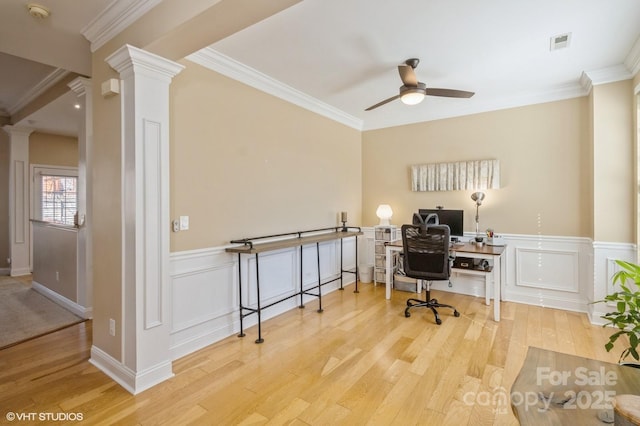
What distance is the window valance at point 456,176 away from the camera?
4320 mm

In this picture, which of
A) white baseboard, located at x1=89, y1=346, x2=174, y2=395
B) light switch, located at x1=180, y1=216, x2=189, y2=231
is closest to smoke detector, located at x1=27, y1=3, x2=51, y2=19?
light switch, located at x1=180, y1=216, x2=189, y2=231

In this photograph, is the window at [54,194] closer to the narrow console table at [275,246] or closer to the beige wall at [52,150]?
the beige wall at [52,150]

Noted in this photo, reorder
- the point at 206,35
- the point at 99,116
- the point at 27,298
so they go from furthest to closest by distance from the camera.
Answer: the point at 27,298
the point at 99,116
the point at 206,35

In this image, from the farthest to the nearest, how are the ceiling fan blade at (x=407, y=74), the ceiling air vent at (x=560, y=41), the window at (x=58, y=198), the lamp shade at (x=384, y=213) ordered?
the window at (x=58, y=198) → the lamp shade at (x=384, y=213) → the ceiling fan blade at (x=407, y=74) → the ceiling air vent at (x=560, y=41)

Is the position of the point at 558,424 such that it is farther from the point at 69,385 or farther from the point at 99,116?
the point at 99,116

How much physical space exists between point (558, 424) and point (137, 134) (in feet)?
8.61

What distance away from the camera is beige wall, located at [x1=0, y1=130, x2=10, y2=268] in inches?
220

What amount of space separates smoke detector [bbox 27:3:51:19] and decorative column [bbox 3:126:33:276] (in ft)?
14.9

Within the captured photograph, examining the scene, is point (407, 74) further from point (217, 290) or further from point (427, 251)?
point (217, 290)

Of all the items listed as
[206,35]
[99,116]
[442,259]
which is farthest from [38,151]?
[442,259]

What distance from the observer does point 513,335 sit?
3.14m

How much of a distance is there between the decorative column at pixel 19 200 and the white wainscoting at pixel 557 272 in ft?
24.6

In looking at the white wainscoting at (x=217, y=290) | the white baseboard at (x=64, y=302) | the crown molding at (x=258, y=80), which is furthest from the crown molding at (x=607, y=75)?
the white baseboard at (x=64, y=302)

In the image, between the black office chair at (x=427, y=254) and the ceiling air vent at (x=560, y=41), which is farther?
the black office chair at (x=427, y=254)
